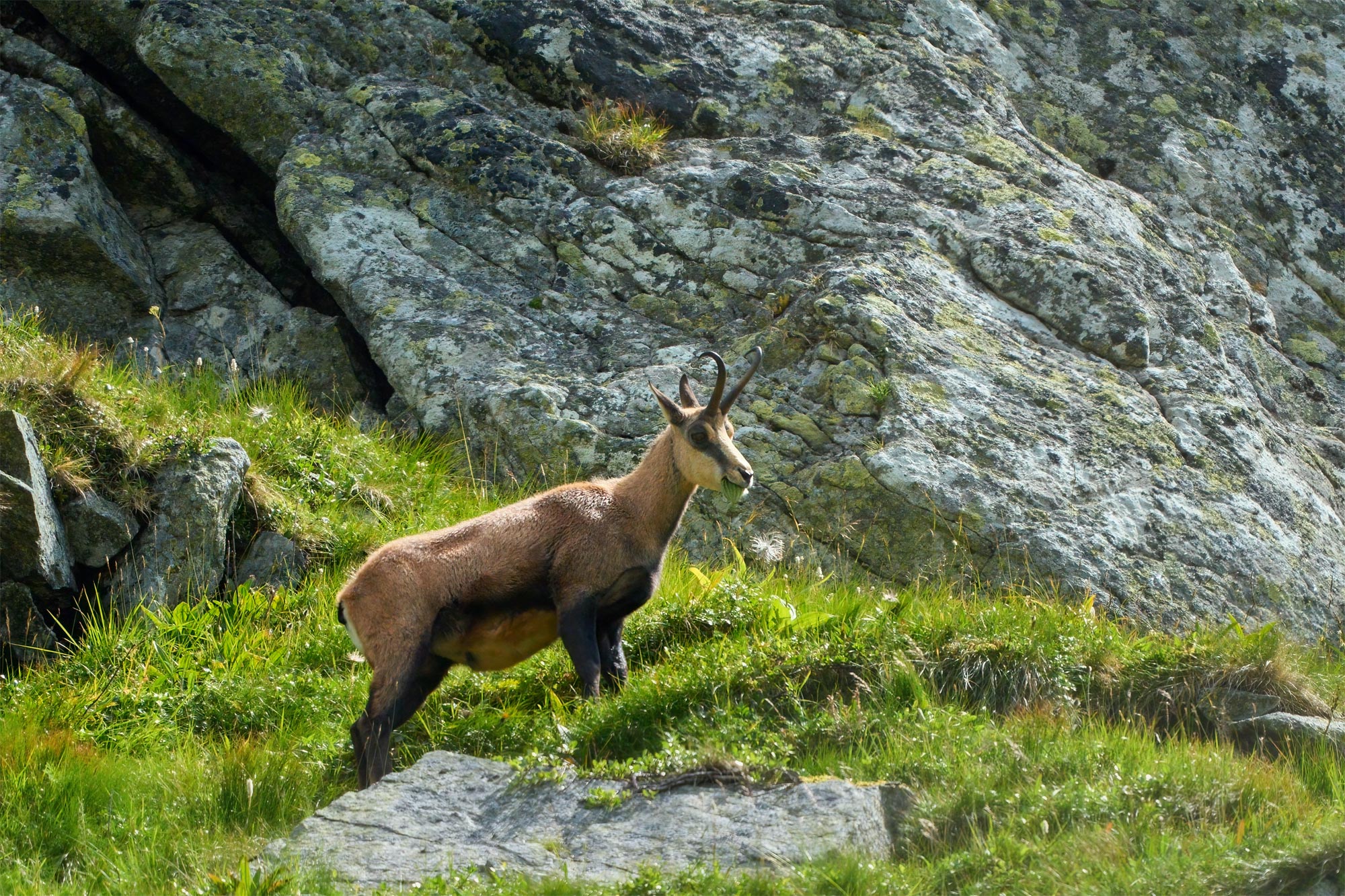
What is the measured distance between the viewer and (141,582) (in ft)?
29.4

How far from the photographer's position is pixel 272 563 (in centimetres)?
952

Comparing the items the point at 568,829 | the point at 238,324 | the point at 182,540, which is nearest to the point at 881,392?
the point at 568,829

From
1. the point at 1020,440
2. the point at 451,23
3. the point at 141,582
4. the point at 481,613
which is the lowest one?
the point at 141,582

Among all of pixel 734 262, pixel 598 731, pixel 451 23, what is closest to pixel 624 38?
pixel 451 23

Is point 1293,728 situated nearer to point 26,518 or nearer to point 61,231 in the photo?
point 26,518

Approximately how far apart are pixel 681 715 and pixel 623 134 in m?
6.54

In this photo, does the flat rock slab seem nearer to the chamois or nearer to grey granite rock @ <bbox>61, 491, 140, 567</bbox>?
the chamois

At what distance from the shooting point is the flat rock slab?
5848mm

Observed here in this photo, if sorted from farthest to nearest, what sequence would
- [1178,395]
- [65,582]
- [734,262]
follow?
[734,262] → [1178,395] → [65,582]

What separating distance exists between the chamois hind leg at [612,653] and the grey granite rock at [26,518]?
3662mm

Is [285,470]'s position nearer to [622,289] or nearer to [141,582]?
[141,582]

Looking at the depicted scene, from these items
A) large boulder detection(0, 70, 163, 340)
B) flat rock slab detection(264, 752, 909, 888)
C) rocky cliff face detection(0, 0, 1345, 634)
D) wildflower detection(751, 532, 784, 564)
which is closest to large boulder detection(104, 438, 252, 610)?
rocky cliff face detection(0, 0, 1345, 634)

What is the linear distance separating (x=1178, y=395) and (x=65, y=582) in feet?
28.4

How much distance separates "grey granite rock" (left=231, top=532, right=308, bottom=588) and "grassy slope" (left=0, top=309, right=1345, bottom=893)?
0.16m
